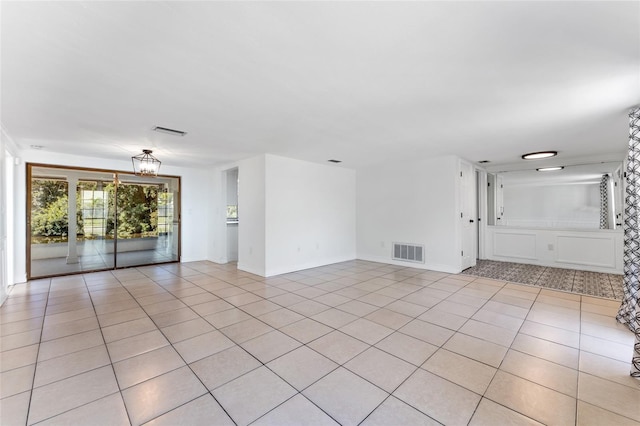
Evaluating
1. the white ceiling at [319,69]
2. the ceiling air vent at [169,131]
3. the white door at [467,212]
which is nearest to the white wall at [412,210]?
the white door at [467,212]

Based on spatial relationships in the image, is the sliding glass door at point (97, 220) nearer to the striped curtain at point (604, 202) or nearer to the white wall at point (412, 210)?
the white wall at point (412, 210)

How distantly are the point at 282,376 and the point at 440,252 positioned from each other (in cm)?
443

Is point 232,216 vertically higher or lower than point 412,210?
lower

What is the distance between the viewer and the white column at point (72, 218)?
5.27 meters

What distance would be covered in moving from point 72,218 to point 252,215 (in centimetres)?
360

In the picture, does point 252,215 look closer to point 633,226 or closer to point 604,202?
point 633,226

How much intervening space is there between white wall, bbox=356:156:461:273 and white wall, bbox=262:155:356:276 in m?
0.44

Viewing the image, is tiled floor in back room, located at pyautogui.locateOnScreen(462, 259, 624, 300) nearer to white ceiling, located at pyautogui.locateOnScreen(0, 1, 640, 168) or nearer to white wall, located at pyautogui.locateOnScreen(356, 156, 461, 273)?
white wall, located at pyautogui.locateOnScreen(356, 156, 461, 273)

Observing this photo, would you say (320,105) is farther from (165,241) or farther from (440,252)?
(165,241)

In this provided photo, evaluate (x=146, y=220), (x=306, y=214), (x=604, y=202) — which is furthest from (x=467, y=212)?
(x=146, y=220)

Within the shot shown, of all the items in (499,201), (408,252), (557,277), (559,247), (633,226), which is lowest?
(557,277)

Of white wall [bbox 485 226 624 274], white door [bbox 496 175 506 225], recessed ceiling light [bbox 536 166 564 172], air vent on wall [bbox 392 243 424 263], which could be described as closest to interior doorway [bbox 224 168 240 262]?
air vent on wall [bbox 392 243 424 263]

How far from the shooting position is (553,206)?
6.06 meters

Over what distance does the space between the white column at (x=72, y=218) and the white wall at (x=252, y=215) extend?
127 inches
